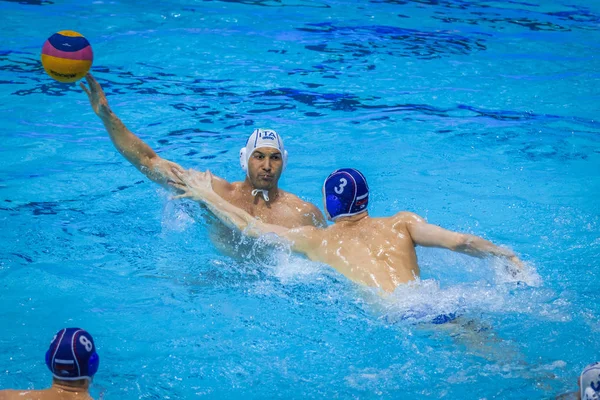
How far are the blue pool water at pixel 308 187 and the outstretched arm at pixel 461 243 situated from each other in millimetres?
150

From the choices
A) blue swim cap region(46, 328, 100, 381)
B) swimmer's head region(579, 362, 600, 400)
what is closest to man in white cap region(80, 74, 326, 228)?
blue swim cap region(46, 328, 100, 381)

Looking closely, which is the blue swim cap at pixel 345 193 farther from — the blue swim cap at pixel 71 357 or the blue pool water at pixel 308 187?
the blue swim cap at pixel 71 357

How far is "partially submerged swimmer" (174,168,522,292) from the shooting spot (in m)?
4.68

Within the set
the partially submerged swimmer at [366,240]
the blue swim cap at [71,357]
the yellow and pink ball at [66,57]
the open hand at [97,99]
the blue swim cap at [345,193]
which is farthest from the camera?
the open hand at [97,99]

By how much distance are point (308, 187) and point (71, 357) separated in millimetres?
4637

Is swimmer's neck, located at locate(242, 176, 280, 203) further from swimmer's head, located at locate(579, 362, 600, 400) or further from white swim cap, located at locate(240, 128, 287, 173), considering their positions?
swimmer's head, located at locate(579, 362, 600, 400)

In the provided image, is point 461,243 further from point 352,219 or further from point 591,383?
point 591,383

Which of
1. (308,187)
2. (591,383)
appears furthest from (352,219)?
(308,187)

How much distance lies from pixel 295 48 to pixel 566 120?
437cm

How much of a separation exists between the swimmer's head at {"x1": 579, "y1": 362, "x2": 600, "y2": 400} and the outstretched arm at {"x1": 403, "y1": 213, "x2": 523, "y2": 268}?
56.4 inches

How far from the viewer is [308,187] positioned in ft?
25.7

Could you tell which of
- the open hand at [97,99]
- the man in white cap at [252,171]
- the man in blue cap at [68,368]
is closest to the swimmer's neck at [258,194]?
the man in white cap at [252,171]

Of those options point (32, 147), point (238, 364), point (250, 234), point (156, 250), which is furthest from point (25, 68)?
point (238, 364)

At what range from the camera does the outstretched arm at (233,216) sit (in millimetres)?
5164
